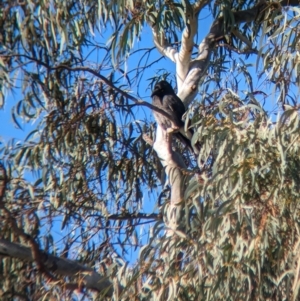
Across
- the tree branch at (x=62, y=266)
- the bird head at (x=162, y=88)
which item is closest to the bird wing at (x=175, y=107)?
the bird head at (x=162, y=88)

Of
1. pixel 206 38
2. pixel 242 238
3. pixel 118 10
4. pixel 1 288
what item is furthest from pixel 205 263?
pixel 206 38

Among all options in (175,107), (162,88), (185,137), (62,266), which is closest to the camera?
(62,266)

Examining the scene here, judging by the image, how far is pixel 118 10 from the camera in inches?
201

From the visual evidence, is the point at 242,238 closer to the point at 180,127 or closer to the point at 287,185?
the point at 287,185

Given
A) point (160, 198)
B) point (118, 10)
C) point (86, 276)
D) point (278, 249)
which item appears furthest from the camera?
point (160, 198)

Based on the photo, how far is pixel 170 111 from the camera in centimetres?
602

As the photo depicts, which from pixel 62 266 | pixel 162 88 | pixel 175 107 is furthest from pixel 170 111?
pixel 62 266

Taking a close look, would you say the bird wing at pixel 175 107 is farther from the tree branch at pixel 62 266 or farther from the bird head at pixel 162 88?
the tree branch at pixel 62 266

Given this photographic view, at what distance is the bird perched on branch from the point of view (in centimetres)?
570

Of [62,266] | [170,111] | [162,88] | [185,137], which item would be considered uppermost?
[162,88]

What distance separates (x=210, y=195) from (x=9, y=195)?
1.53 m

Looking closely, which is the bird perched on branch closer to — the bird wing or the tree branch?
the bird wing

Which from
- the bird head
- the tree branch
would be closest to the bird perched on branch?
the bird head

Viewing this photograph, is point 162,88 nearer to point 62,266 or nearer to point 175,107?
point 175,107
